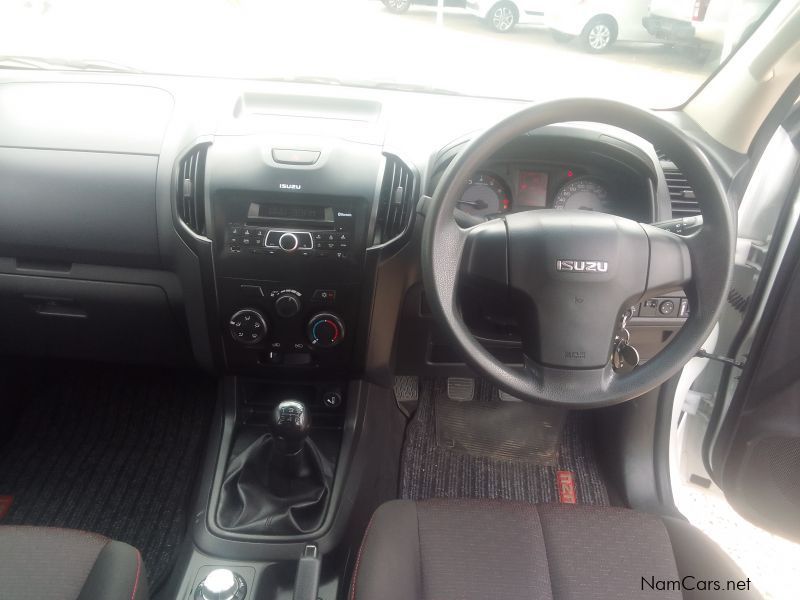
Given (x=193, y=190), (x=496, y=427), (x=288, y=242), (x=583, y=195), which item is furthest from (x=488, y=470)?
(x=193, y=190)

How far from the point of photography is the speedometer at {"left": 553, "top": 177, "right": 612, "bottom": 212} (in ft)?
4.48

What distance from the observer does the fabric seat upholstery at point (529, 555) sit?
1.06 m

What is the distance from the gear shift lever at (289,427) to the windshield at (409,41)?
2.69 ft

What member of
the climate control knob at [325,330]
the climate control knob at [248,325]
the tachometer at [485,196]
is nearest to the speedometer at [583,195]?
the tachometer at [485,196]

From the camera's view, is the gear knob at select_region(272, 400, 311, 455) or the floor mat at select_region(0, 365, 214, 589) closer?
the gear knob at select_region(272, 400, 311, 455)

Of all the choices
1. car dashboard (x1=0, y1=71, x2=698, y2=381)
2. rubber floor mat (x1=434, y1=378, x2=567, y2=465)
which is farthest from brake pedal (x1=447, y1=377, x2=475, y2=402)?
car dashboard (x1=0, y1=71, x2=698, y2=381)

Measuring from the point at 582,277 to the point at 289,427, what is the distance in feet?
2.23

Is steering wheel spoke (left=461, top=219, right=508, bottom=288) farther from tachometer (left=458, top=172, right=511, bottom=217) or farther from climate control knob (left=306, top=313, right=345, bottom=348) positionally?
climate control knob (left=306, top=313, right=345, bottom=348)

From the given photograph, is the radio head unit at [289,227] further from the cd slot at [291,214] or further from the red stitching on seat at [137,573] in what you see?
the red stitching on seat at [137,573]

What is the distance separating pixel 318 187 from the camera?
4.06ft

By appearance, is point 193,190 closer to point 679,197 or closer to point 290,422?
point 290,422

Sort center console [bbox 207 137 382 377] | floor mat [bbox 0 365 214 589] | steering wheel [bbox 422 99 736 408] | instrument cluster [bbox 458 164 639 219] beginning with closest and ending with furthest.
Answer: steering wheel [bbox 422 99 736 408]
center console [bbox 207 137 382 377]
instrument cluster [bbox 458 164 639 219]
floor mat [bbox 0 365 214 589]

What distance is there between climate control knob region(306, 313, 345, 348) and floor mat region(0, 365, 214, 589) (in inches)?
28.3

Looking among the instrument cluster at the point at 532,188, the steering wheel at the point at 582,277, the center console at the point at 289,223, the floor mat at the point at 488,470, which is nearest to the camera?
the steering wheel at the point at 582,277
